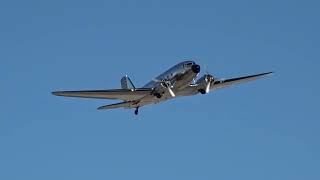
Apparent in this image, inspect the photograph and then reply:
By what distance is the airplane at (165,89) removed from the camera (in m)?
77.1

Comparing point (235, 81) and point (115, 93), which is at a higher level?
point (235, 81)

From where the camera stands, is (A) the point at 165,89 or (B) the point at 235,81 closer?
(A) the point at 165,89

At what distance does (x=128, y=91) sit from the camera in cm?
7962

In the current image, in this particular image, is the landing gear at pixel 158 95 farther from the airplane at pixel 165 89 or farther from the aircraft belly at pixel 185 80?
the aircraft belly at pixel 185 80

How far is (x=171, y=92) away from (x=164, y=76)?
2215 mm

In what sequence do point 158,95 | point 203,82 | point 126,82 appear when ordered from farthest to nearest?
1. point 126,82
2. point 203,82
3. point 158,95

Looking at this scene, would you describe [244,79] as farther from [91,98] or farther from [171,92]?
[91,98]

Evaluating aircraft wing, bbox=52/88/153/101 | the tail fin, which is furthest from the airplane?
the tail fin

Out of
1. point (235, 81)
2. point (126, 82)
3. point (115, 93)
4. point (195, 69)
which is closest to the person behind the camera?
point (195, 69)

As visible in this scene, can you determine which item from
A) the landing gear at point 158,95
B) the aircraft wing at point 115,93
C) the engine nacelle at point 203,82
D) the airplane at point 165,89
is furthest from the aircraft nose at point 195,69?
the aircraft wing at point 115,93

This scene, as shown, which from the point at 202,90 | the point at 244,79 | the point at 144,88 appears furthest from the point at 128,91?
the point at 244,79

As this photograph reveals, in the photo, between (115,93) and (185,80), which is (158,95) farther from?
(115,93)

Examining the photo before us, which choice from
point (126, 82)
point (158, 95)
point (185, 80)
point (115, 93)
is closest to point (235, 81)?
point (185, 80)

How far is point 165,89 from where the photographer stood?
77.6 meters
